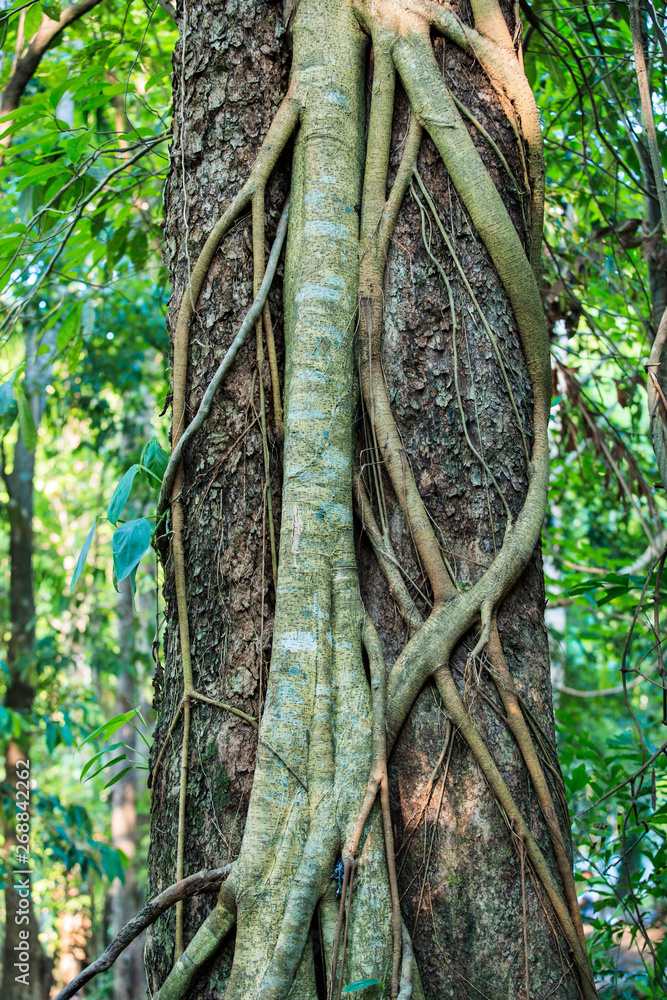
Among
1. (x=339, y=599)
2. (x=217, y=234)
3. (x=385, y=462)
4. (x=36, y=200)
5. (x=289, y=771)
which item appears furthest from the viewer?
(x=36, y=200)

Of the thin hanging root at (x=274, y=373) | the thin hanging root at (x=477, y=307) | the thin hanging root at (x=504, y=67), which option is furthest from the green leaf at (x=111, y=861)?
the thin hanging root at (x=504, y=67)

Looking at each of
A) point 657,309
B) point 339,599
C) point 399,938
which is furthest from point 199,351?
point 657,309

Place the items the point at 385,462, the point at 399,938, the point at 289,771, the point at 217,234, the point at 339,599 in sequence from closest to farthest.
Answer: the point at 399,938 → the point at 289,771 → the point at 339,599 → the point at 385,462 → the point at 217,234

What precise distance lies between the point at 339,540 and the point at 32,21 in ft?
7.31

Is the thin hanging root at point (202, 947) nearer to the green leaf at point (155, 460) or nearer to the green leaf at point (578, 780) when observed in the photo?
the green leaf at point (155, 460)

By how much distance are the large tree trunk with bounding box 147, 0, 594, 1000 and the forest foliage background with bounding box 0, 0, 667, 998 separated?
22 centimetres

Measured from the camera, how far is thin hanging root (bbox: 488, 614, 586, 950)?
5.19 ft

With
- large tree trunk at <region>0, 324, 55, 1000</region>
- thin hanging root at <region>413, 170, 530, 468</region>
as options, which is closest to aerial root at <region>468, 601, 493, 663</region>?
thin hanging root at <region>413, 170, 530, 468</region>

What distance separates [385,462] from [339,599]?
345mm

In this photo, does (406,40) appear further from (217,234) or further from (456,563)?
(456,563)

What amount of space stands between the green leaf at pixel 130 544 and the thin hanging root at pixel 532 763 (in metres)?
0.82

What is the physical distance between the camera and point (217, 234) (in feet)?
6.23

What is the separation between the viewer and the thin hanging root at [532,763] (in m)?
1.58

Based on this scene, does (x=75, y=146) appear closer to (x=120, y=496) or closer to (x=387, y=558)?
(x=120, y=496)
